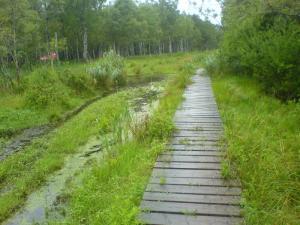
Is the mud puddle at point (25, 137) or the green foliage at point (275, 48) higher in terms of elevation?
the green foliage at point (275, 48)

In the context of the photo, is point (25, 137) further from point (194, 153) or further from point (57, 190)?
point (194, 153)

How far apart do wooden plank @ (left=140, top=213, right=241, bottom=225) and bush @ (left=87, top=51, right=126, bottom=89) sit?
1262 centimetres

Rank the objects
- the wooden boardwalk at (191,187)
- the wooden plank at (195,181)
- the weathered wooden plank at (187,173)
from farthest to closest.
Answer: the weathered wooden plank at (187,173) → the wooden plank at (195,181) → the wooden boardwalk at (191,187)

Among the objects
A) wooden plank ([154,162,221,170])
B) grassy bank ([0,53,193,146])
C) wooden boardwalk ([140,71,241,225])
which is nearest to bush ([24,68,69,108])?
grassy bank ([0,53,193,146])

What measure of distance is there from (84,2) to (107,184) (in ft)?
120

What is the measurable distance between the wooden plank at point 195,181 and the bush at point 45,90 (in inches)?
300

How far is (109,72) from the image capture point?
54.5 ft

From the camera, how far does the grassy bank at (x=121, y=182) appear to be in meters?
4.04

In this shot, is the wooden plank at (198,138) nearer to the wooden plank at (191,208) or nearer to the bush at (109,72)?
the wooden plank at (191,208)

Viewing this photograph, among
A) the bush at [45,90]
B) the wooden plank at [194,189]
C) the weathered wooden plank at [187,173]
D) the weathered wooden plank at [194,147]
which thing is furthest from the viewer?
the bush at [45,90]

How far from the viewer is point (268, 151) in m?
5.00

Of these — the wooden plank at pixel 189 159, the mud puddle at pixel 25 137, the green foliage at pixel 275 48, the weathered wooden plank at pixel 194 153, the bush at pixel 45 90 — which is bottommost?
the mud puddle at pixel 25 137

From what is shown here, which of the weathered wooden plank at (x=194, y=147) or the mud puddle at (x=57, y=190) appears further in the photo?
the weathered wooden plank at (x=194, y=147)

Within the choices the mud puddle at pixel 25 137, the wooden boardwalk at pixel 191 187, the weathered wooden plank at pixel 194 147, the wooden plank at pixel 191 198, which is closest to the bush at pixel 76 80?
the mud puddle at pixel 25 137
